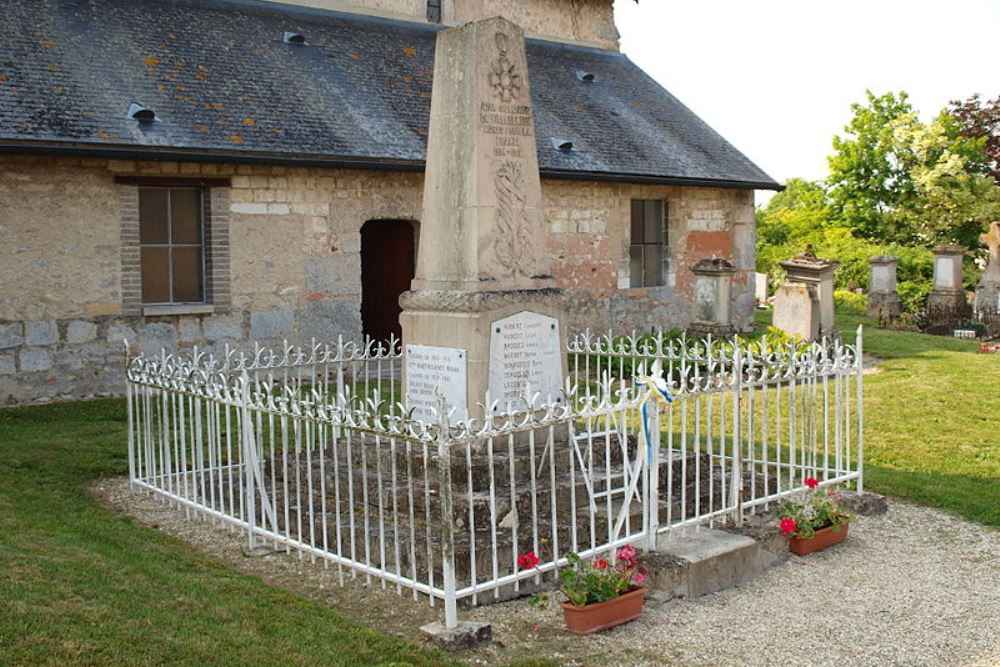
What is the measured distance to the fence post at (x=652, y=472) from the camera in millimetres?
6121

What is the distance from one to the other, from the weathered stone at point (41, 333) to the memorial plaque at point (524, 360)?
710 centimetres

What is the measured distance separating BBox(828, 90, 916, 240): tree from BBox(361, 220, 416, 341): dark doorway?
69.0 feet

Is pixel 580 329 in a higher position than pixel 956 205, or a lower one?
lower

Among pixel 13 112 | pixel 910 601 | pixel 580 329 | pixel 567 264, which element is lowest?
pixel 910 601

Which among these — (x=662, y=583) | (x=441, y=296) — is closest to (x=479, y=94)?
(x=441, y=296)

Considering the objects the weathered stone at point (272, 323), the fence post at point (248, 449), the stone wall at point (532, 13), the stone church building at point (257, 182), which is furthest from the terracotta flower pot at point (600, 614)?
the stone wall at point (532, 13)

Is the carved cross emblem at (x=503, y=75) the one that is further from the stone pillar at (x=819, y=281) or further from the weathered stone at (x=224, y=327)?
the stone pillar at (x=819, y=281)

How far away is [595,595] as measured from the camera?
5352 millimetres

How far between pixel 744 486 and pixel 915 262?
72.7 feet

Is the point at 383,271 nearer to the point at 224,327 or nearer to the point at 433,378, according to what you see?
the point at 224,327

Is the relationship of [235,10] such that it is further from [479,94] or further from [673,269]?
[479,94]

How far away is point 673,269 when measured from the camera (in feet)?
61.5

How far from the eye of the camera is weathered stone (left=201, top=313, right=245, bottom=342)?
1308 centimetres

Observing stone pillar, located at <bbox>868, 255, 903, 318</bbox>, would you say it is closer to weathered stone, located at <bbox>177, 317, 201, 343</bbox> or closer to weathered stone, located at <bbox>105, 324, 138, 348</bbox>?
weathered stone, located at <bbox>177, 317, 201, 343</bbox>
